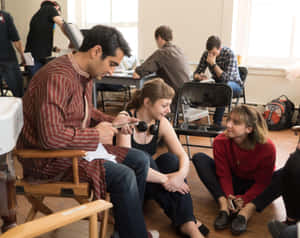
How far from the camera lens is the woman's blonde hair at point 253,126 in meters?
2.08

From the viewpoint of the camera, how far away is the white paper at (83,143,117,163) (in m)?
1.55

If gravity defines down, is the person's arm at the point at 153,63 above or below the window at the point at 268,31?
below

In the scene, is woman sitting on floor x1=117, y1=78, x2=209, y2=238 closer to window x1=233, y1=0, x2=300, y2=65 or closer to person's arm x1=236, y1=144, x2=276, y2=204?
person's arm x1=236, y1=144, x2=276, y2=204

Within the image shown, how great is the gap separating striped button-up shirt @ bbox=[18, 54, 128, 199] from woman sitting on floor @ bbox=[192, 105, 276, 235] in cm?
90

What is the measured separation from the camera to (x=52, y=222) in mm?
756

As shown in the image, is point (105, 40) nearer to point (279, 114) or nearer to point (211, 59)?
point (211, 59)

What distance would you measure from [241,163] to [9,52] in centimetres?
289

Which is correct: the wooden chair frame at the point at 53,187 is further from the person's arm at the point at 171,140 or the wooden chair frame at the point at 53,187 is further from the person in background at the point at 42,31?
the person in background at the point at 42,31

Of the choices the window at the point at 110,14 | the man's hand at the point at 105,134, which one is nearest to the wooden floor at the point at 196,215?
the man's hand at the point at 105,134

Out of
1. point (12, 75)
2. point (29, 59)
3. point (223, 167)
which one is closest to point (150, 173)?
point (223, 167)

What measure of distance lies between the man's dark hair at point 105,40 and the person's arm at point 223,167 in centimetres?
100

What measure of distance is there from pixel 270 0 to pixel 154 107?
346 cm

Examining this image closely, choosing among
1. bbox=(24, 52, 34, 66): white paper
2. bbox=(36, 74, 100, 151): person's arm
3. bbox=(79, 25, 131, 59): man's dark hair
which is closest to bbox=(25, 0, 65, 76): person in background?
bbox=(24, 52, 34, 66): white paper

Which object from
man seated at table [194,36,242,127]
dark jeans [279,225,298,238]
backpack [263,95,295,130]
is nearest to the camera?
dark jeans [279,225,298,238]
